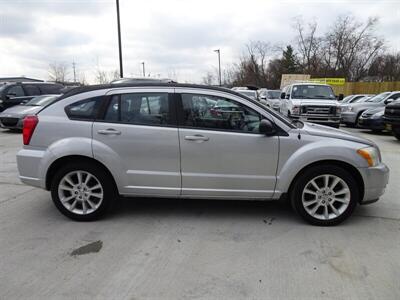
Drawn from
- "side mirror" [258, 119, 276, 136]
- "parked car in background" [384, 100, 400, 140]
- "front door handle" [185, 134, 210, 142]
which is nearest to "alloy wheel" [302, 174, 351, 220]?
"side mirror" [258, 119, 276, 136]

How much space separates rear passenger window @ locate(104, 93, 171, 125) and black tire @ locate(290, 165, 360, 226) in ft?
5.73

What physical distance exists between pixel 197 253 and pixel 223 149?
4.09 feet

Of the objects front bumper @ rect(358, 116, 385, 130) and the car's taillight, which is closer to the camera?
the car's taillight

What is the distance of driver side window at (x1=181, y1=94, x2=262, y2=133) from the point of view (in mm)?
4246

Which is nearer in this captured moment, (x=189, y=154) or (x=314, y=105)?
(x=189, y=154)

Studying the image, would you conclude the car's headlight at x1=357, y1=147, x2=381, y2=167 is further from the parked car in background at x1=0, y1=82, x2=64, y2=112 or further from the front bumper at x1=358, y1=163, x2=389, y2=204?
the parked car in background at x1=0, y1=82, x2=64, y2=112

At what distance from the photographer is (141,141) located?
13.8ft

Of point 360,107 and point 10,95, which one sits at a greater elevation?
point 10,95

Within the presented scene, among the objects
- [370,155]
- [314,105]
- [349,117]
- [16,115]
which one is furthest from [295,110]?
[16,115]

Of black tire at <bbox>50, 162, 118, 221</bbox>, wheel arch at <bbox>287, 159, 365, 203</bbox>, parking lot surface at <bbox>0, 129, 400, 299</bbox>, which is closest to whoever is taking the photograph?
parking lot surface at <bbox>0, 129, 400, 299</bbox>

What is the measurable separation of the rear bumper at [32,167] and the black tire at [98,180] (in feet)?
0.56

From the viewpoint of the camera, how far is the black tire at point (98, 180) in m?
4.32

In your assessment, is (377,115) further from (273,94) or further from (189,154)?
(273,94)

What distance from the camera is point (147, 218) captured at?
4516 mm
